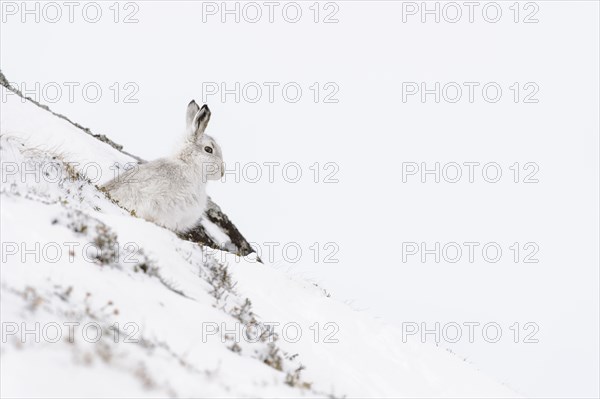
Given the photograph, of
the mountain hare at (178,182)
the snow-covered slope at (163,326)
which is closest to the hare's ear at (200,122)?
the mountain hare at (178,182)

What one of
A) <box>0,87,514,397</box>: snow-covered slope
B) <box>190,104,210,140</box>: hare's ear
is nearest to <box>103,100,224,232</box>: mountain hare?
<box>190,104,210,140</box>: hare's ear

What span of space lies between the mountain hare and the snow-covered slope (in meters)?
2.77

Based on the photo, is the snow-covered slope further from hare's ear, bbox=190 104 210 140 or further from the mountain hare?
hare's ear, bbox=190 104 210 140

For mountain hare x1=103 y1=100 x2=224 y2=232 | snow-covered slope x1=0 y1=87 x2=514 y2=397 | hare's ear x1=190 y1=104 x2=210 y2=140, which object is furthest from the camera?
hare's ear x1=190 y1=104 x2=210 y2=140

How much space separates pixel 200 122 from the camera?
1725cm

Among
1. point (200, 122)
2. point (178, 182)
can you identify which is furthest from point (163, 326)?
point (200, 122)

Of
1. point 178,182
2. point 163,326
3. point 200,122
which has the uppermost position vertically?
point 200,122

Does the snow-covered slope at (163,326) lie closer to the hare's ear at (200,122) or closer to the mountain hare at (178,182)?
the mountain hare at (178,182)

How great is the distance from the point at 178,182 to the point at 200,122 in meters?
1.79

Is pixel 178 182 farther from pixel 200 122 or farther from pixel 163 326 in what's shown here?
pixel 163 326

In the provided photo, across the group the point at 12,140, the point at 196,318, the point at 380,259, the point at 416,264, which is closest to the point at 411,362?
the point at 196,318

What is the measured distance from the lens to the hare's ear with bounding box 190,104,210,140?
16984mm

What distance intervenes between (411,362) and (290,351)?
2.06 metres

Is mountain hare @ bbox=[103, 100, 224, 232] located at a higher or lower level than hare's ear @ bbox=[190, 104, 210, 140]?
lower
